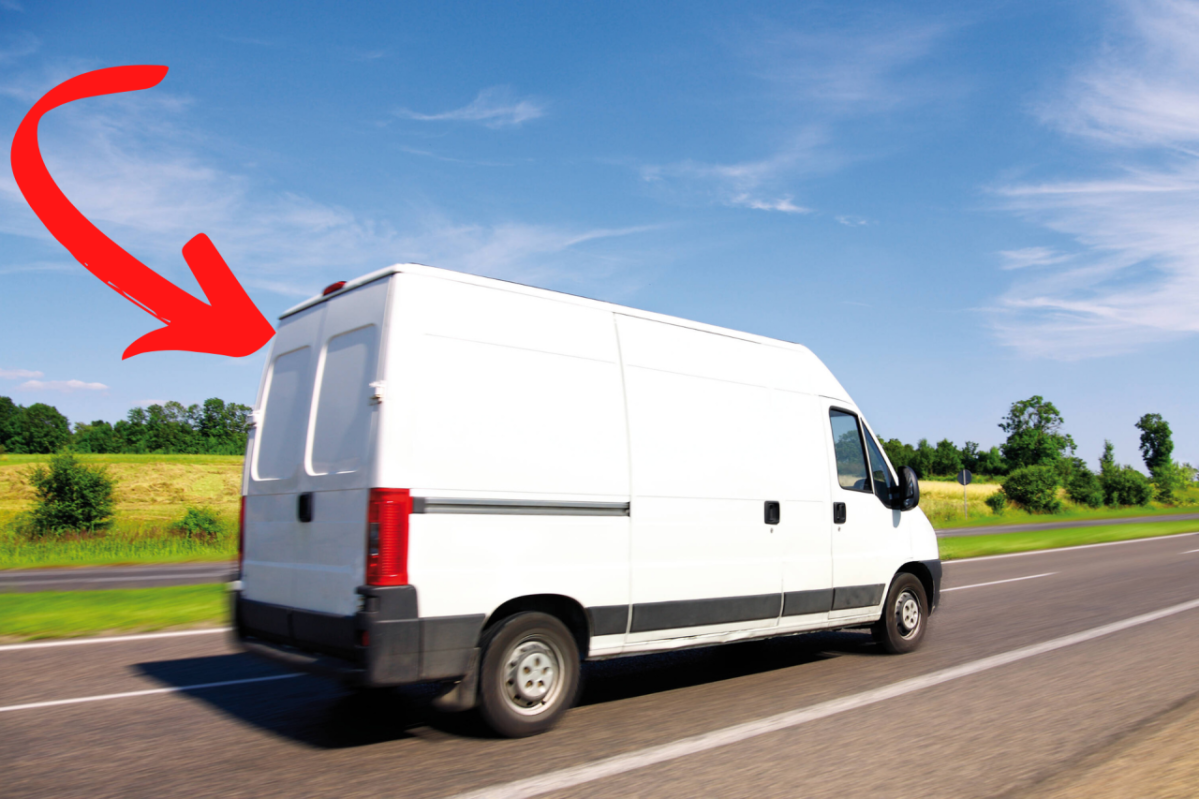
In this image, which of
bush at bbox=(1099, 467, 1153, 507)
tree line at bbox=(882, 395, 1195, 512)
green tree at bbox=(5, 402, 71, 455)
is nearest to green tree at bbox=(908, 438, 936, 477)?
tree line at bbox=(882, 395, 1195, 512)

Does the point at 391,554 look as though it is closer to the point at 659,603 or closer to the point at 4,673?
the point at 659,603

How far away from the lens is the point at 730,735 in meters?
4.94

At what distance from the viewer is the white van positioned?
4523 mm

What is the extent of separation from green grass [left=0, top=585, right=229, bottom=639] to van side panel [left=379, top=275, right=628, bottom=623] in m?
6.03

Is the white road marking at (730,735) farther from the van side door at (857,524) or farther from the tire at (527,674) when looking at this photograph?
the van side door at (857,524)

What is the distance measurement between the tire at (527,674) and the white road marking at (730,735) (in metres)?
0.62

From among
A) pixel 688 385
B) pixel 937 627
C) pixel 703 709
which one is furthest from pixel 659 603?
pixel 937 627

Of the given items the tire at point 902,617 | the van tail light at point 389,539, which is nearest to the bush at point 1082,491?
the tire at point 902,617

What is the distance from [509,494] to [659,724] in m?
1.78

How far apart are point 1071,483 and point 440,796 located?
68.5m

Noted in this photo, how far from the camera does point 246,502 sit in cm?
580

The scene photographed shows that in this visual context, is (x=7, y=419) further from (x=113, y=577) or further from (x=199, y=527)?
(x=113, y=577)

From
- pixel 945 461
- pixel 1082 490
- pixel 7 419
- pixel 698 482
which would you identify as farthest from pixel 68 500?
pixel 945 461

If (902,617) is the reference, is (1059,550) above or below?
below
